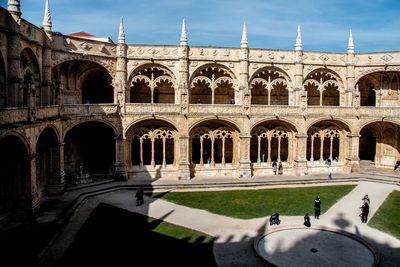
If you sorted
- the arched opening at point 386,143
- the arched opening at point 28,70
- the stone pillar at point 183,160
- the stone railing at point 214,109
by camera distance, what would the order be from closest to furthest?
1. the arched opening at point 28,70
2. the stone pillar at point 183,160
3. the stone railing at point 214,109
4. the arched opening at point 386,143

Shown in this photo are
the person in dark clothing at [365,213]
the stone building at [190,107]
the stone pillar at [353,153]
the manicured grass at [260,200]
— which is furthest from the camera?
the stone pillar at [353,153]

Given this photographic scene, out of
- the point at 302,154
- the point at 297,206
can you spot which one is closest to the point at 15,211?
the point at 297,206

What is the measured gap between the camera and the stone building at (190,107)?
71.8ft

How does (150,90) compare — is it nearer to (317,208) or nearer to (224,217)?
(224,217)

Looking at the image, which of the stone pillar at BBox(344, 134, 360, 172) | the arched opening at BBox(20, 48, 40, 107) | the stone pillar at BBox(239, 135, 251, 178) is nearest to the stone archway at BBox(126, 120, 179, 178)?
the stone pillar at BBox(239, 135, 251, 178)

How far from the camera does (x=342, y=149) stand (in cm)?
2753

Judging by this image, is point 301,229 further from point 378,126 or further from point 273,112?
point 378,126

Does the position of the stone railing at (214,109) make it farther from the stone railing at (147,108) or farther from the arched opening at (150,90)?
the arched opening at (150,90)

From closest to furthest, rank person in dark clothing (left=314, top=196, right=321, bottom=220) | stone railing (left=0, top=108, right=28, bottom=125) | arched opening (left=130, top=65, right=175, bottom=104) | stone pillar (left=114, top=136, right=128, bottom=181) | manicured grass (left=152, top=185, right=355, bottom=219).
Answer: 1. stone railing (left=0, top=108, right=28, bottom=125)
2. person in dark clothing (left=314, top=196, right=321, bottom=220)
3. manicured grass (left=152, top=185, right=355, bottom=219)
4. stone pillar (left=114, top=136, right=128, bottom=181)
5. arched opening (left=130, top=65, right=175, bottom=104)

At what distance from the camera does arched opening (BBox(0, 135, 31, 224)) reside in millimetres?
15070

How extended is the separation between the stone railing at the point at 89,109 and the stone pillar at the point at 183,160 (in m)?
5.59

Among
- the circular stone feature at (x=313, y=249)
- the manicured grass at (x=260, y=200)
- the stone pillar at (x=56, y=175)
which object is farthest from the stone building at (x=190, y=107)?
the circular stone feature at (x=313, y=249)

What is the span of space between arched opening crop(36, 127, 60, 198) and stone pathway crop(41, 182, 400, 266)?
2.89m

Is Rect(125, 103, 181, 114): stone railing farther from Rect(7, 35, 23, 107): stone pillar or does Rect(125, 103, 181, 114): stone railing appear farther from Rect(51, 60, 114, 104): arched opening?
Rect(7, 35, 23, 107): stone pillar
